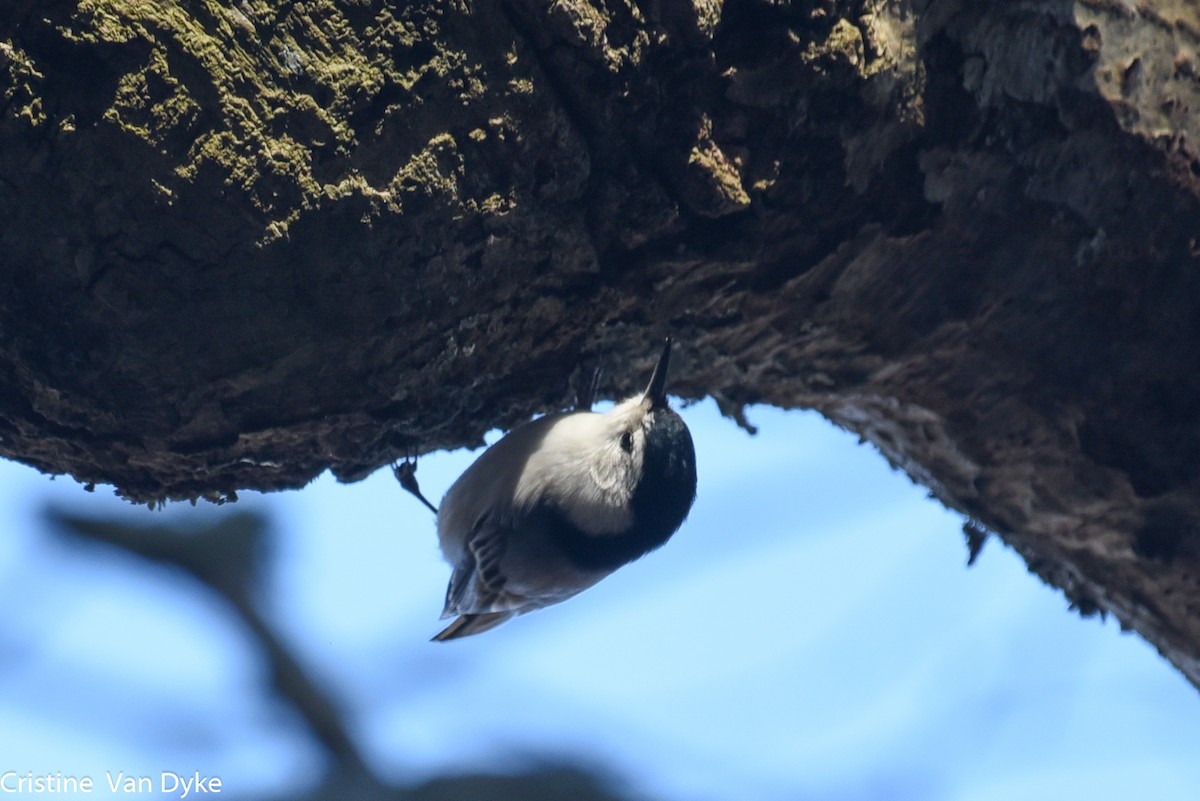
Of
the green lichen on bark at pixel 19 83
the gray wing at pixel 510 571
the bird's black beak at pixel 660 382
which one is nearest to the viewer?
the green lichen on bark at pixel 19 83

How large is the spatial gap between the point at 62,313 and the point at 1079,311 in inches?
72.2

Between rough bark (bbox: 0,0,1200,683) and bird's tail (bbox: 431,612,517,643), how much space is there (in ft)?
→ 3.32

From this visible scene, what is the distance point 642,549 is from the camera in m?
2.68

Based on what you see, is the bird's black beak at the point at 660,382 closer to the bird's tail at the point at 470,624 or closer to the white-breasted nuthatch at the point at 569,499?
the white-breasted nuthatch at the point at 569,499

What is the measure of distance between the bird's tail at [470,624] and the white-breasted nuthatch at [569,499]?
0.25 metres

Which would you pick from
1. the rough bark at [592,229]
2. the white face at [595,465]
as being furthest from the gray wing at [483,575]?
the rough bark at [592,229]

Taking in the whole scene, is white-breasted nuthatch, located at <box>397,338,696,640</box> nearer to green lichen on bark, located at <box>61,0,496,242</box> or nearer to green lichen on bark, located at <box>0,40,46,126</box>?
green lichen on bark, located at <box>61,0,496,242</box>

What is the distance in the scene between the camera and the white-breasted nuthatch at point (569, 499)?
8.25ft

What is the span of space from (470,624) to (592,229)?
1.78 metres

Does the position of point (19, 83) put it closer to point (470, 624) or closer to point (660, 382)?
point (660, 382)

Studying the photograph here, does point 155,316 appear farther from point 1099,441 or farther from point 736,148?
point 1099,441

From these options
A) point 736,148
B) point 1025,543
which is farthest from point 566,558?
point 736,148

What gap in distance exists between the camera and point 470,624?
315cm

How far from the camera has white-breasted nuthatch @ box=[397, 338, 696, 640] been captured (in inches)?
99.0
